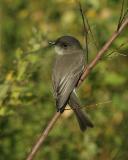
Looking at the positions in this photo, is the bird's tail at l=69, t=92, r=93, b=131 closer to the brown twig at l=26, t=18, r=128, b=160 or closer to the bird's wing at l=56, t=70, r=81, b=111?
the bird's wing at l=56, t=70, r=81, b=111

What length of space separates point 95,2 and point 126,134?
4.86 feet

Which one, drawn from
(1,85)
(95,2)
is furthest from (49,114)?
(1,85)

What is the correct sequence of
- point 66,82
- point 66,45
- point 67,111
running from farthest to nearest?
1. point 67,111
2. point 66,45
3. point 66,82

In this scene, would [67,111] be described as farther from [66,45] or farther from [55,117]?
[55,117]

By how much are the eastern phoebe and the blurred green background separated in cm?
21

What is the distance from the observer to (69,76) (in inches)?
203

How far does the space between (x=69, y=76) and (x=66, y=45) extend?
24.2 inches

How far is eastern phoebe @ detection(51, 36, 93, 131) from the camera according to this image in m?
4.96

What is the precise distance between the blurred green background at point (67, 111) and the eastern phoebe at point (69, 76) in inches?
8.1

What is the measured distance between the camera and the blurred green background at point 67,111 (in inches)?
214

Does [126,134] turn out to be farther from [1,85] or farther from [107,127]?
[1,85]

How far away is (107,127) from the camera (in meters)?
7.34

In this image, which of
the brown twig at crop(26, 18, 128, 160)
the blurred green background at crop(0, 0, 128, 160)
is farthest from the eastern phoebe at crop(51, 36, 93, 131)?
the brown twig at crop(26, 18, 128, 160)

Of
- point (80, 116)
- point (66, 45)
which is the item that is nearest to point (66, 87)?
point (80, 116)
